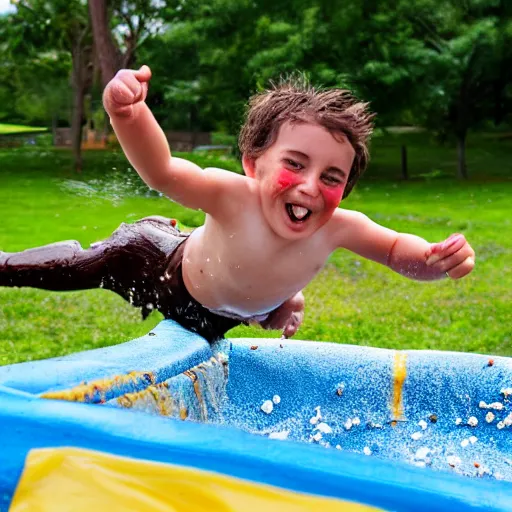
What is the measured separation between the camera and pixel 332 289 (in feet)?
18.9

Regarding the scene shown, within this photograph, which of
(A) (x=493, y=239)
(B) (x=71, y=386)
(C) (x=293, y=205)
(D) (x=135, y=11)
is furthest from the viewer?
(D) (x=135, y=11)

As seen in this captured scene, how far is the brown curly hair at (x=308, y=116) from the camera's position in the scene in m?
2.09

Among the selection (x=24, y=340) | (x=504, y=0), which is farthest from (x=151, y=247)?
(x=504, y=0)

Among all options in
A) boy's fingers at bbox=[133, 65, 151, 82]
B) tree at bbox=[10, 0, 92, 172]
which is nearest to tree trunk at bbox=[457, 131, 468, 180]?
tree at bbox=[10, 0, 92, 172]

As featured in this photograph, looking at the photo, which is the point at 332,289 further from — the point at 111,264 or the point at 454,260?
the point at 454,260

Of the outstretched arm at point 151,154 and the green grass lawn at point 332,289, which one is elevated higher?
the outstretched arm at point 151,154

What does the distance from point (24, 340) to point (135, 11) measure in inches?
302

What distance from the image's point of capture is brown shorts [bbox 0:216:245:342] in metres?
2.38

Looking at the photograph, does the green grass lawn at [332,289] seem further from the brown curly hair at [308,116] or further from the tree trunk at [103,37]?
the tree trunk at [103,37]

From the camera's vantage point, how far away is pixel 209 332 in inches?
94.3

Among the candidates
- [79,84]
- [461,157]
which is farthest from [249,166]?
[461,157]

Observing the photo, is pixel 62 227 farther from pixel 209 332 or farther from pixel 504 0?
pixel 504 0

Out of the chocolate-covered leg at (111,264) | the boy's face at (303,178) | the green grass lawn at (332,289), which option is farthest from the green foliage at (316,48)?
the boy's face at (303,178)

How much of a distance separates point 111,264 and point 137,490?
3.57 feet
